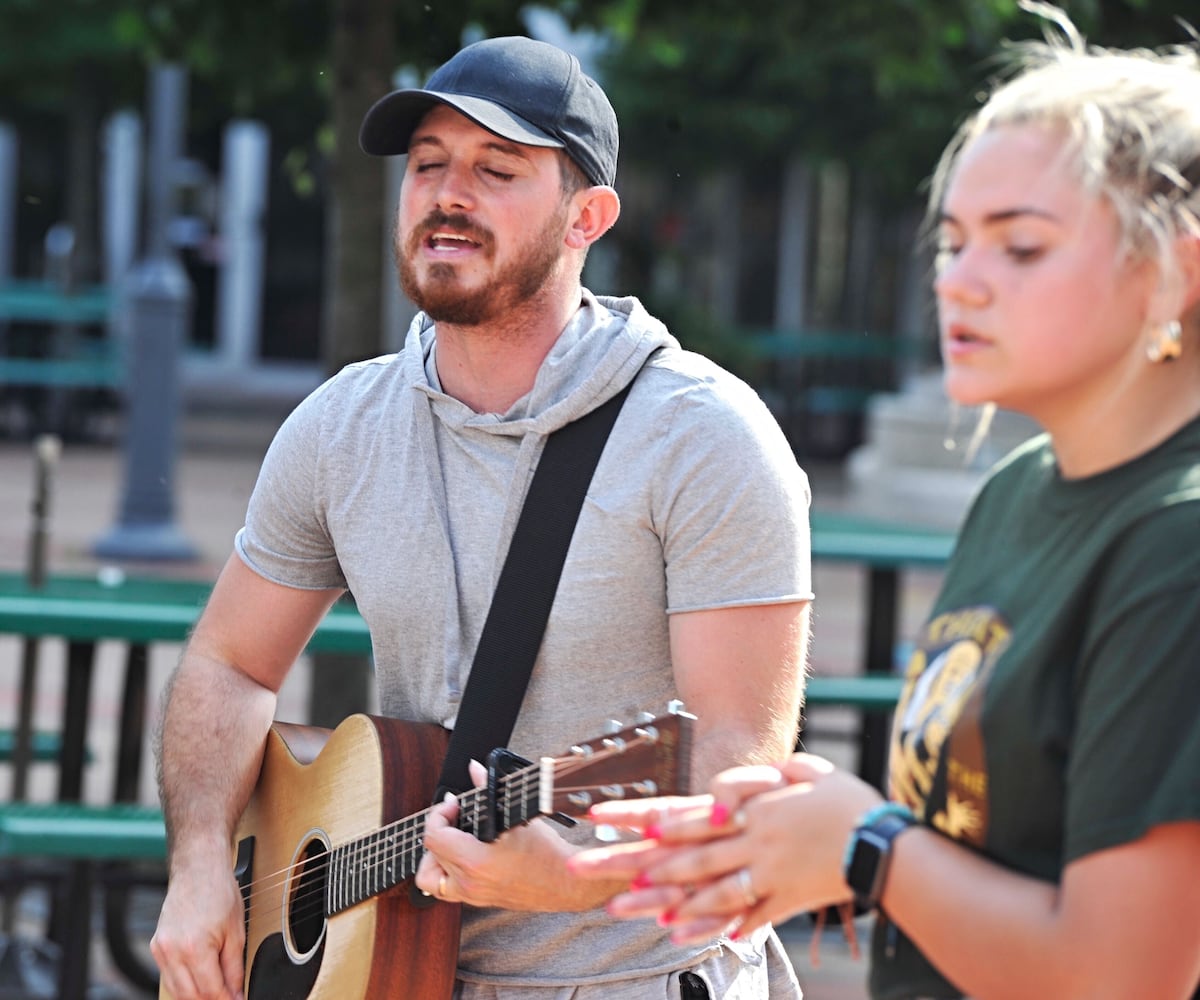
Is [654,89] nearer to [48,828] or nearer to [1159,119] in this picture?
[48,828]

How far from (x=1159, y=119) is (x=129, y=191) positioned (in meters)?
23.6

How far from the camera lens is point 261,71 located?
7.00m

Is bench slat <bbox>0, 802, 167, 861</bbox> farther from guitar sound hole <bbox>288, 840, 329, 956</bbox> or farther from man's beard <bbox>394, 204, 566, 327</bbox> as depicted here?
man's beard <bbox>394, 204, 566, 327</bbox>

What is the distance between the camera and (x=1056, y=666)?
63.5 inches

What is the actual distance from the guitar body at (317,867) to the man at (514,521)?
6cm

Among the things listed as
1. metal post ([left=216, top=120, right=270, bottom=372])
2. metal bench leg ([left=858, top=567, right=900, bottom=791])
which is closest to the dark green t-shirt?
metal bench leg ([left=858, top=567, right=900, bottom=791])

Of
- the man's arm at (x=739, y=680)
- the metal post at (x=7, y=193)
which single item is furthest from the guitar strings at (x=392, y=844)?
the metal post at (x=7, y=193)

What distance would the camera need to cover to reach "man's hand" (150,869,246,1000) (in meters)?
2.67

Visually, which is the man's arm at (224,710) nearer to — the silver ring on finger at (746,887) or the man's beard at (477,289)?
the man's beard at (477,289)

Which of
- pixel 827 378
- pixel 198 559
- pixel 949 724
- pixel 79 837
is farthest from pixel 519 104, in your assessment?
pixel 827 378

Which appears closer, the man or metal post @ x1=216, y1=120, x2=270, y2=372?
the man

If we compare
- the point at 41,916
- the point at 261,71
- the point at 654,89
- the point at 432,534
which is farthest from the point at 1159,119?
the point at 654,89

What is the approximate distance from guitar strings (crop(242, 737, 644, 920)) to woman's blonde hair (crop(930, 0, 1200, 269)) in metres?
0.75

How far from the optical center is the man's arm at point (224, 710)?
2.77 meters
